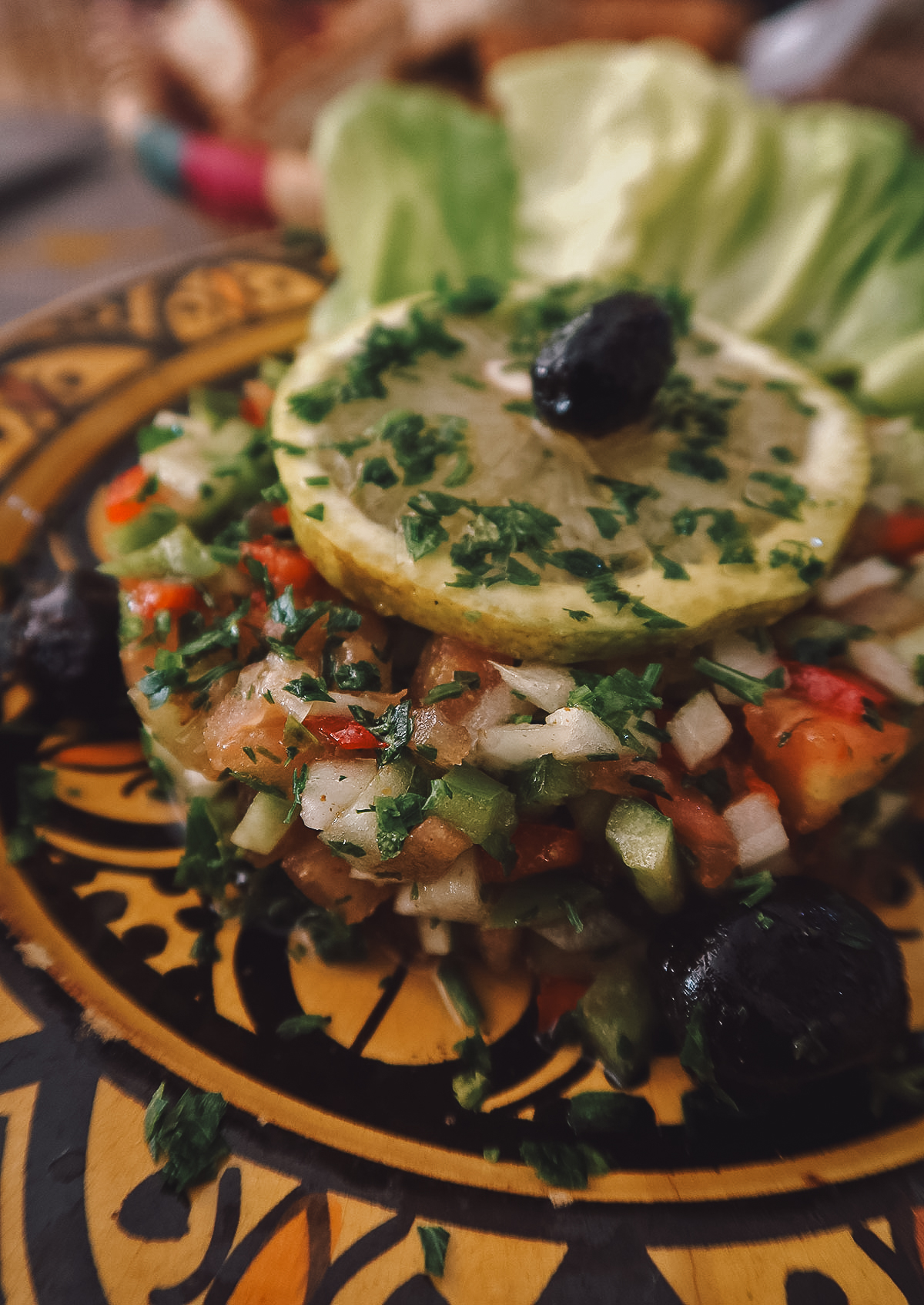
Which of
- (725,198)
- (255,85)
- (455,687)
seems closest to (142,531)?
(455,687)

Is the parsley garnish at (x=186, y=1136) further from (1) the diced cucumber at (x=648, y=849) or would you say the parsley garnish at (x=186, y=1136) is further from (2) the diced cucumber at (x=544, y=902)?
(1) the diced cucumber at (x=648, y=849)

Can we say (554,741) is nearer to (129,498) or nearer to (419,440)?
(419,440)

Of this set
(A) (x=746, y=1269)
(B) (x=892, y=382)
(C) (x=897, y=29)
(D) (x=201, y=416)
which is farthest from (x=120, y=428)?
(C) (x=897, y=29)

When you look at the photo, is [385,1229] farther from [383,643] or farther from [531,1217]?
[383,643]

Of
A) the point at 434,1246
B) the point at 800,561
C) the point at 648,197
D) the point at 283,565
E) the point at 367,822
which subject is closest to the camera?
the point at 434,1246

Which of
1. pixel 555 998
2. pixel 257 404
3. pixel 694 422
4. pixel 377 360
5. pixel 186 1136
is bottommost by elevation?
pixel 555 998

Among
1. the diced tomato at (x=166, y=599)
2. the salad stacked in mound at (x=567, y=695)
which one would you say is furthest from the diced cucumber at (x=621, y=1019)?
the diced tomato at (x=166, y=599)
